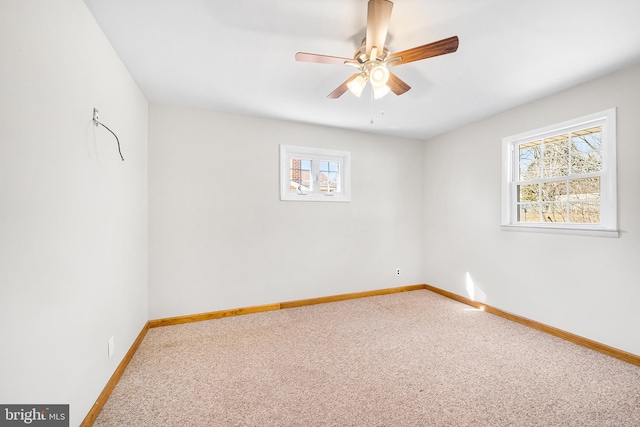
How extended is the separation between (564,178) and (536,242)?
718 millimetres

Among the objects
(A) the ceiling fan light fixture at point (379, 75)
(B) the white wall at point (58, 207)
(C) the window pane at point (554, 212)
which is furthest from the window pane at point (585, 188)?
(B) the white wall at point (58, 207)

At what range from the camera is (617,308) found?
2.28 meters

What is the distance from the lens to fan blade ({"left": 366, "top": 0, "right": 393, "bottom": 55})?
140 cm

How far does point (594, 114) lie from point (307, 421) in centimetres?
349

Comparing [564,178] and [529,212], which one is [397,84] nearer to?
[564,178]

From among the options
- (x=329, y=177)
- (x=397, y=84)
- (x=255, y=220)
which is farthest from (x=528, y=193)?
(x=255, y=220)

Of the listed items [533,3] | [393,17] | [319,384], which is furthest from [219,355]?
[533,3]

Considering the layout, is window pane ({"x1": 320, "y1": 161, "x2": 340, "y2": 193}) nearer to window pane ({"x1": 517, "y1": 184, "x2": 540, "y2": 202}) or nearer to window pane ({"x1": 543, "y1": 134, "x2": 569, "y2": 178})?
window pane ({"x1": 517, "y1": 184, "x2": 540, "y2": 202})

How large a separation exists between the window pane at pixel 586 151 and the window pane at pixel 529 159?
0.33 metres

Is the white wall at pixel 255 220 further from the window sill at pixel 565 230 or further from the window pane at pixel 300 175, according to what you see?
the window sill at pixel 565 230

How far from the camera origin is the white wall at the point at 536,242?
2.24 metres

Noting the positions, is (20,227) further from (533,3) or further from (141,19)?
(533,3)

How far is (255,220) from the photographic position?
337 cm

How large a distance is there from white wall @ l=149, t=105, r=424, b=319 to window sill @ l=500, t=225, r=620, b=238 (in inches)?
59.7
